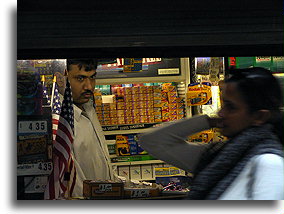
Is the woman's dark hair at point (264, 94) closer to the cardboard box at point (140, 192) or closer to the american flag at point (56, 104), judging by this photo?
the cardboard box at point (140, 192)

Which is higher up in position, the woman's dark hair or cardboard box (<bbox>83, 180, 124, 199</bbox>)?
the woman's dark hair

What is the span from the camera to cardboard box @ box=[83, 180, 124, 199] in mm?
3146

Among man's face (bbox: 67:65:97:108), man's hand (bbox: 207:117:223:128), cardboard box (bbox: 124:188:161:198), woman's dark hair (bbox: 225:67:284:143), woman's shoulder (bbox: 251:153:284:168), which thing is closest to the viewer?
woman's shoulder (bbox: 251:153:284:168)

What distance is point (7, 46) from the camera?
9.77 feet

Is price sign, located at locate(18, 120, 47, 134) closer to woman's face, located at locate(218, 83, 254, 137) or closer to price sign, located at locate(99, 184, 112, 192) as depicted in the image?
price sign, located at locate(99, 184, 112, 192)

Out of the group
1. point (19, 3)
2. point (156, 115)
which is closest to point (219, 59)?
point (156, 115)

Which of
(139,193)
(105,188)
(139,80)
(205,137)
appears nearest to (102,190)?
(105,188)

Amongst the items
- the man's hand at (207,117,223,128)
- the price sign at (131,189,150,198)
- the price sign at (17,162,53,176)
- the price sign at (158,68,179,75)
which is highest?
the price sign at (158,68,179,75)

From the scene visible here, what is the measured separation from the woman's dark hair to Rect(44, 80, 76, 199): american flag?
57.6 inches

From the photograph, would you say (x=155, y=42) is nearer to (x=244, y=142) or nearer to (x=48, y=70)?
(x=48, y=70)

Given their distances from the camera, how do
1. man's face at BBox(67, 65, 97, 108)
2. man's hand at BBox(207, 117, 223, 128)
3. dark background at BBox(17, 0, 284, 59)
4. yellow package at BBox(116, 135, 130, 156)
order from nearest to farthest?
man's hand at BBox(207, 117, 223, 128), dark background at BBox(17, 0, 284, 59), man's face at BBox(67, 65, 97, 108), yellow package at BBox(116, 135, 130, 156)

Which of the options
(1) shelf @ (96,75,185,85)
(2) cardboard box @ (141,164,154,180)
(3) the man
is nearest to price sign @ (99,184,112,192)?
(3) the man

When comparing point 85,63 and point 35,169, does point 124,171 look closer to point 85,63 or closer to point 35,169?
point 35,169
